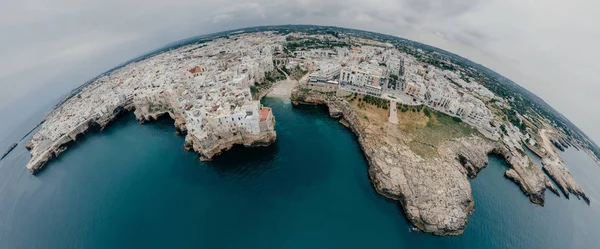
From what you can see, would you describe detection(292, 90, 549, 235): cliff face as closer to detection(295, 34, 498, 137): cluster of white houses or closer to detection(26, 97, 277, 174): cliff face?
detection(295, 34, 498, 137): cluster of white houses

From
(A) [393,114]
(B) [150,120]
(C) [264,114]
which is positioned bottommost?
(B) [150,120]

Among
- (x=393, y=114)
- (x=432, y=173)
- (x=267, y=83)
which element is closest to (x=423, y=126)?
(x=393, y=114)

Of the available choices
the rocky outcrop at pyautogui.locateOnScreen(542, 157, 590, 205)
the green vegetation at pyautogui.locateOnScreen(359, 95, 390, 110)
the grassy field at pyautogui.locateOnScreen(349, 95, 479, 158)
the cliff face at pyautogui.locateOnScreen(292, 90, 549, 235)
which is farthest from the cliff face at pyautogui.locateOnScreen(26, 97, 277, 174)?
the rocky outcrop at pyautogui.locateOnScreen(542, 157, 590, 205)

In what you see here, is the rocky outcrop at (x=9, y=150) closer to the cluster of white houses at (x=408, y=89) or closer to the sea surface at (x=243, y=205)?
the sea surface at (x=243, y=205)

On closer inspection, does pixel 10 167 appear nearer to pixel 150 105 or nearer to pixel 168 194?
pixel 150 105

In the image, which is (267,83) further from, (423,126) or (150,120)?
(423,126)

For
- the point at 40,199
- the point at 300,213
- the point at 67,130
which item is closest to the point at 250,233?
the point at 300,213

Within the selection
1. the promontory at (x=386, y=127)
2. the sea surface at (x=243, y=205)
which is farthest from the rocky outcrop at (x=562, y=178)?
the sea surface at (x=243, y=205)
